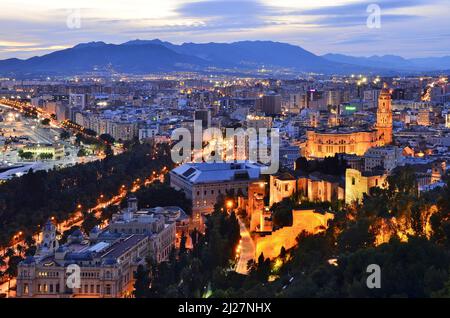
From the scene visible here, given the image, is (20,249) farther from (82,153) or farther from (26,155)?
(82,153)

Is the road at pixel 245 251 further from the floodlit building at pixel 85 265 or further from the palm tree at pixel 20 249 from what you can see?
the palm tree at pixel 20 249

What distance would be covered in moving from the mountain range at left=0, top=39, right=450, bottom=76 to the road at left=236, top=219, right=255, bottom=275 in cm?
3866

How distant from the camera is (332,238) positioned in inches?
320

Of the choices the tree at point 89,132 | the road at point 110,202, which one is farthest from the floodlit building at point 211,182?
the tree at point 89,132

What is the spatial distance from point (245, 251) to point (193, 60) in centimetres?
6654

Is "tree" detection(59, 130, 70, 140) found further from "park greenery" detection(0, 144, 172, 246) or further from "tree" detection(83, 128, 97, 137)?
"park greenery" detection(0, 144, 172, 246)

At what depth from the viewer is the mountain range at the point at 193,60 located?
50344mm

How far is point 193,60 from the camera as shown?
244 feet

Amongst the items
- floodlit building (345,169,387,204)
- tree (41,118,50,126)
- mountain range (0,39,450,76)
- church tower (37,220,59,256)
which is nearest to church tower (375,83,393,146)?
floodlit building (345,169,387,204)

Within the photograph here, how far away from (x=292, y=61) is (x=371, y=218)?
6132cm

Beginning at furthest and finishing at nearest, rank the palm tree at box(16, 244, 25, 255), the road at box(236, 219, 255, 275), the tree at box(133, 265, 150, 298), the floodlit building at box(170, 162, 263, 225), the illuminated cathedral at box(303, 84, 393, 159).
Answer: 1. the illuminated cathedral at box(303, 84, 393, 159)
2. the floodlit building at box(170, 162, 263, 225)
3. the palm tree at box(16, 244, 25, 255)
4. the road at box(236, 219, 255, 275)
5. the tree at box(133, 265, 150, 298)

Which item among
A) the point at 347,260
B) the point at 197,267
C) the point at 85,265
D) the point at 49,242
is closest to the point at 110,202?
the point at 49,242

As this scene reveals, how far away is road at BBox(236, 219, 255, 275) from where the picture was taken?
26.9 feet

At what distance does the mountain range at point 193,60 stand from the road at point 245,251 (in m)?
38.7
